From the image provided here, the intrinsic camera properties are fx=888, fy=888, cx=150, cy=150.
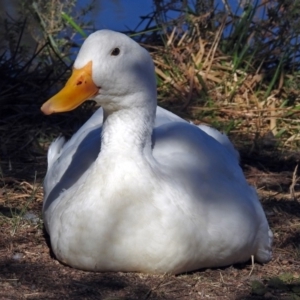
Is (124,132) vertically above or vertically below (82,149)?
above

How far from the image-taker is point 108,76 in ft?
13.1

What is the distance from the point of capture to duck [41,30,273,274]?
3963mm

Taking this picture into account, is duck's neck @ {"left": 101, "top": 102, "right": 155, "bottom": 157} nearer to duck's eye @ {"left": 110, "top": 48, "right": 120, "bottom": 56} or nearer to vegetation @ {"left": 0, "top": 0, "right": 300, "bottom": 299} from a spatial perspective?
duck's eye @ {"left": 110, "top": 48, "right": 120, "bottom": 56}

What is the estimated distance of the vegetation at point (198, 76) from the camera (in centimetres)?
643

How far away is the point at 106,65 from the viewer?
397 centimetres

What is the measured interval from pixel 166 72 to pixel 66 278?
3739 mm

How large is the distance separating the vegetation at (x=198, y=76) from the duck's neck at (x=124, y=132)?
1.56m

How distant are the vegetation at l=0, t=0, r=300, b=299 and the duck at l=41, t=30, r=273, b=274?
4.66 ft

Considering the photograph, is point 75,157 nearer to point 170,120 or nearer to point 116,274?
point 170,120

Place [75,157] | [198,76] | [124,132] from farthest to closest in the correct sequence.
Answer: [198,76] → [75,157] → [124,132]

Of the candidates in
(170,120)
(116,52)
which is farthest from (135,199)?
(170,120)

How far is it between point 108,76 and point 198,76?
3548mm

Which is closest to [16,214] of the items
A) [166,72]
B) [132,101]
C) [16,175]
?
[16,175]

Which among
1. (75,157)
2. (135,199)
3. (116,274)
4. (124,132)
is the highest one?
(124,132)
